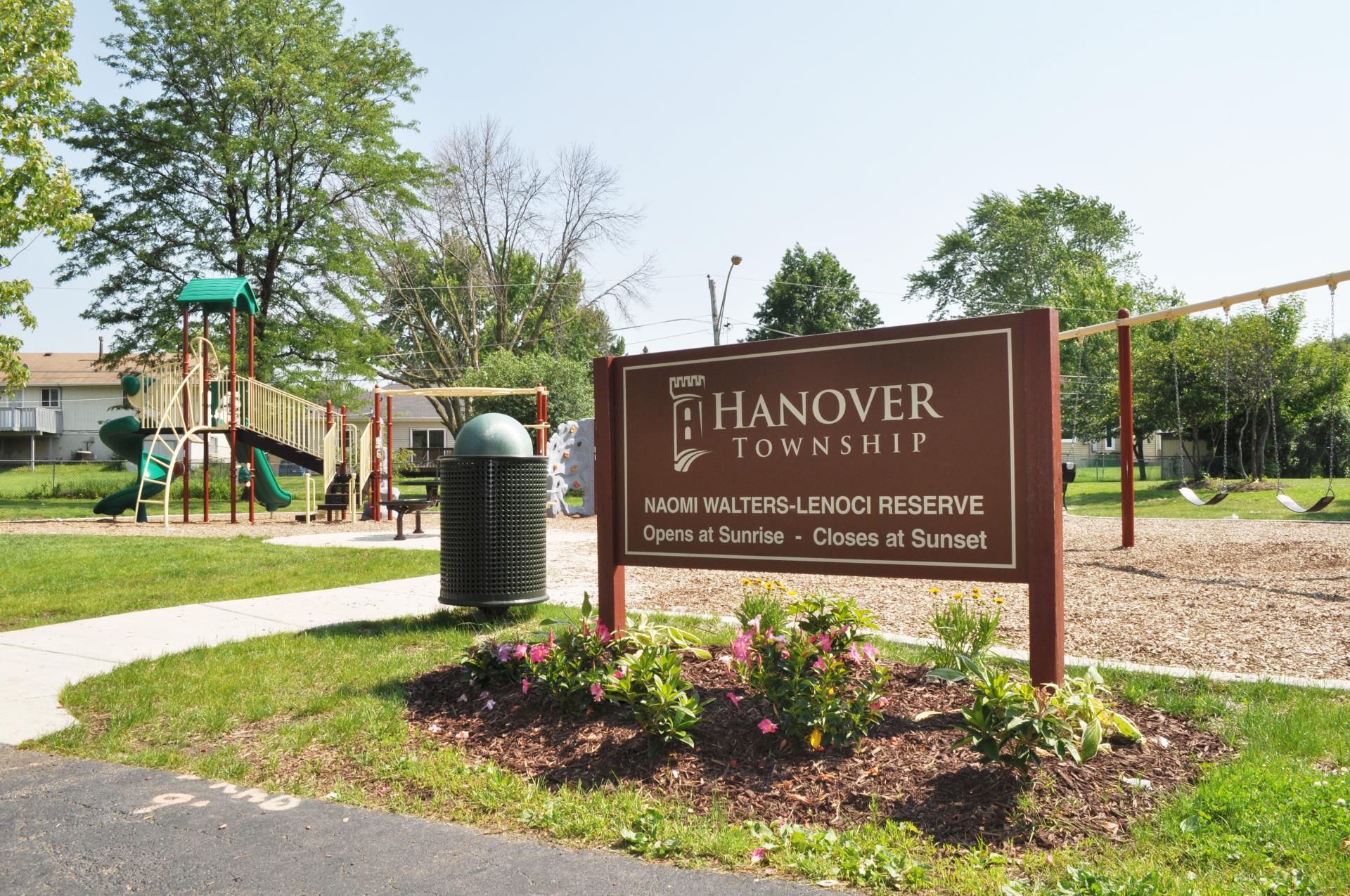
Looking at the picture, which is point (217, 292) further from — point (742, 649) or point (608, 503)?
point (742, 649)

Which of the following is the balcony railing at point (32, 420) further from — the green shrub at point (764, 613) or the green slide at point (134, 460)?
the green shrub at point (764, 613)

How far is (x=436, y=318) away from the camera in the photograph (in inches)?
1940

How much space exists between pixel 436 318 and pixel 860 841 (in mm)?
48507

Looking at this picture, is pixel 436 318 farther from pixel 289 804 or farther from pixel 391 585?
pixel 289 804

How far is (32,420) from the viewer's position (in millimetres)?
50188

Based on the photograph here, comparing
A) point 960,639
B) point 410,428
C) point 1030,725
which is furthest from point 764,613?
point 410,428

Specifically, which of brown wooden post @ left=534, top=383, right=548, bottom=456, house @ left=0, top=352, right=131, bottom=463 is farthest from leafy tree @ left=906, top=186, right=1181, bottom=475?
house @ left=0, top=352, right=131, bottom=463

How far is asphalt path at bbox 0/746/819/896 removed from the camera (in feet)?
9.72

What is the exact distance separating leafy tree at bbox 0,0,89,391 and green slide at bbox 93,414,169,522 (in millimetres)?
5005

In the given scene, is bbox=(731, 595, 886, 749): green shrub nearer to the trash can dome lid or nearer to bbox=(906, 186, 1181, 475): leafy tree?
the trash can dome lid

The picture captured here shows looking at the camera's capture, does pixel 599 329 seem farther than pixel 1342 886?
Yes

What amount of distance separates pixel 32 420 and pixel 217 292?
38665 mm

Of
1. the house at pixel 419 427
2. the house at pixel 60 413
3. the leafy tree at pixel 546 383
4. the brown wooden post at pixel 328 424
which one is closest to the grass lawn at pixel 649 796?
the brown wooden post at pixel 328 424

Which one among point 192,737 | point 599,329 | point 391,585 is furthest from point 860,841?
point 599,329
